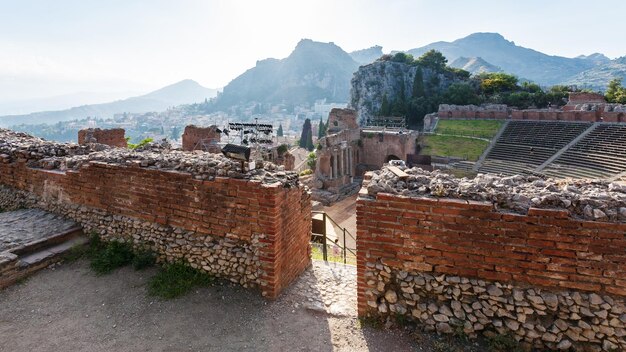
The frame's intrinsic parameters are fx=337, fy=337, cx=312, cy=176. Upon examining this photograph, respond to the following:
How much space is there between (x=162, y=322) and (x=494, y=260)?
4640 mm

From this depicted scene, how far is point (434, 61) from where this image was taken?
72.1 metres

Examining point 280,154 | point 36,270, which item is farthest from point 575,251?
point 280,154

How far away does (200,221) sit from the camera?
18.9 feet

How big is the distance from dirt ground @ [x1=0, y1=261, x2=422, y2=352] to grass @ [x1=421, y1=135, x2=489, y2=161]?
32374 mm

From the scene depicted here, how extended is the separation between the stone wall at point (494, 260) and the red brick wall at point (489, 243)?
0.01 m

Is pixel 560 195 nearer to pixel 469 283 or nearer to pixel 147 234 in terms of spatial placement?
pixel 469 283

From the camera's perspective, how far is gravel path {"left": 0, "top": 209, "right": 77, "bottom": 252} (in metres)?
6.45

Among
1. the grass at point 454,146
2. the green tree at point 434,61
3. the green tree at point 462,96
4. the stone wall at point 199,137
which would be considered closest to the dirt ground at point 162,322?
the stone wall at point 199,137

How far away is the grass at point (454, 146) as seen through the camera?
34.4 metres

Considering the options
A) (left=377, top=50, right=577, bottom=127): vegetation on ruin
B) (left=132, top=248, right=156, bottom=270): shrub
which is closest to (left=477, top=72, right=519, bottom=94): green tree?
A: (left=377, top=50, right=577, bottom=127): vegetation on ruin

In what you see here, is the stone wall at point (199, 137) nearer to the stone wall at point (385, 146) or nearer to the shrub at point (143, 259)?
the shrub at point (143, 259)

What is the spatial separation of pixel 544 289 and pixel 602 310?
0.59 meters

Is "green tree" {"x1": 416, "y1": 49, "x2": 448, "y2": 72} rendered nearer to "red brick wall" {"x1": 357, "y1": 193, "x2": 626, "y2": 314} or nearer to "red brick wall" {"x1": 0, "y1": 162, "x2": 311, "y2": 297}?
"red brick wall" {"x1": 0, "y1": 162, "x2": 311, "y2": 297}

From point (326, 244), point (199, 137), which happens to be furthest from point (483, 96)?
point (326, 244)
